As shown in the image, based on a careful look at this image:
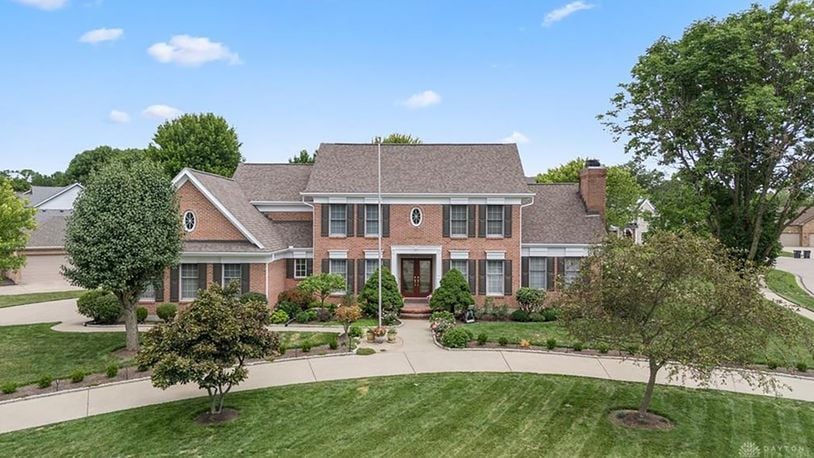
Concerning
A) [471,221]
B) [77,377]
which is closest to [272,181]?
[471,221]

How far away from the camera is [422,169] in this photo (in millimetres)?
26281

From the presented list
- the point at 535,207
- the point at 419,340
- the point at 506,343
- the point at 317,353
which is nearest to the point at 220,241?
the point at 317,353

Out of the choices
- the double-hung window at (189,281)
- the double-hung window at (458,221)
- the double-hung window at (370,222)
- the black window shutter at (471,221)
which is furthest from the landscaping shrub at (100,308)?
the black window shutter at (471,221)

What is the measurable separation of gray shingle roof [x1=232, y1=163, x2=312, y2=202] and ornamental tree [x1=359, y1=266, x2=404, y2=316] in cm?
734

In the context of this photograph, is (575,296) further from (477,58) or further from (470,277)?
(477,58)

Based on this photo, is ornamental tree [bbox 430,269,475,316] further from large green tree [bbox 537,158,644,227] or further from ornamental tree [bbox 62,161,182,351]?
large green tree [bbox 537,158,644,227]

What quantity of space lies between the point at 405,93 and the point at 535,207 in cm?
957

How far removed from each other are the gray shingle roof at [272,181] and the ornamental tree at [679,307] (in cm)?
1895

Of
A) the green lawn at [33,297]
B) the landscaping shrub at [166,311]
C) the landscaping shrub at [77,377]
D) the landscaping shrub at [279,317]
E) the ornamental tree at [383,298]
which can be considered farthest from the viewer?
the green lawn at [33,297]

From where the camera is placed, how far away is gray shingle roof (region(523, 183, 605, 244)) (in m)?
25.4

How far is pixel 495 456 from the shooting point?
33.2ft

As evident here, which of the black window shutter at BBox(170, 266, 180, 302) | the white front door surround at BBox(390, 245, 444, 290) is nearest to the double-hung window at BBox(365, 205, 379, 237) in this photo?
the white front door surround at BBox(390, 245, 444, 290)

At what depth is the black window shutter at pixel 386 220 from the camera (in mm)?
25000

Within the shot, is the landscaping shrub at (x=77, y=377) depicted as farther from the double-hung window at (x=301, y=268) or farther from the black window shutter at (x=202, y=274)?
the double-hung window at (x=301, y=268)
